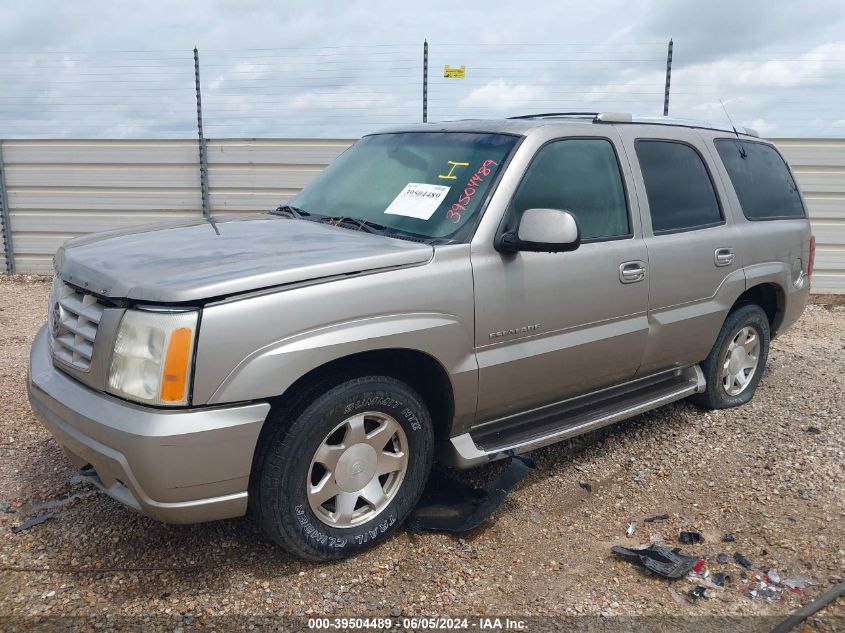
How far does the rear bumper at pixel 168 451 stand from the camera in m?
2.57

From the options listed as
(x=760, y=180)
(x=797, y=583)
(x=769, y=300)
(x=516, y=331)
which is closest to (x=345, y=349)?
(x=516, y=331)

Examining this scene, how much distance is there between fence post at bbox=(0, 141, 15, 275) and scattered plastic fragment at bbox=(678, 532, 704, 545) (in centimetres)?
1003

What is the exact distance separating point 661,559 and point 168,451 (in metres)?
2.16

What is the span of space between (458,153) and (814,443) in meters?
2.96

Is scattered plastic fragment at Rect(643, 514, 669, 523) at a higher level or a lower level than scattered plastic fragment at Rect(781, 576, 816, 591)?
higher

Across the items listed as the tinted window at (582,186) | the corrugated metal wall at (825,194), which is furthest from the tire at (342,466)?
the corrugated metal wall at (825,194)

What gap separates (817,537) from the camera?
3479 millimetres

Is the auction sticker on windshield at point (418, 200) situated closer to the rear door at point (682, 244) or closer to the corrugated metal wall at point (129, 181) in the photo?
the rear door at point (682, 244)

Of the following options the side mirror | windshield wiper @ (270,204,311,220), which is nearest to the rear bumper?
the side mirror

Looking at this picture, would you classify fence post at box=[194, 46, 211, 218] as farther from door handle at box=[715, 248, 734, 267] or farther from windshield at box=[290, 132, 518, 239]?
door handle at box=[715, 248, 734, 267]

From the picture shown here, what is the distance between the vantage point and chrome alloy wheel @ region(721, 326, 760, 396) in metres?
5.03

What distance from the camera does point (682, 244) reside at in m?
4.23

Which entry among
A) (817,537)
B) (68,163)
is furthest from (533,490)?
(68,163)

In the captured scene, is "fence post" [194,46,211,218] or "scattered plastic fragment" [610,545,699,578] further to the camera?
"fence post" [194,46,211,218]
